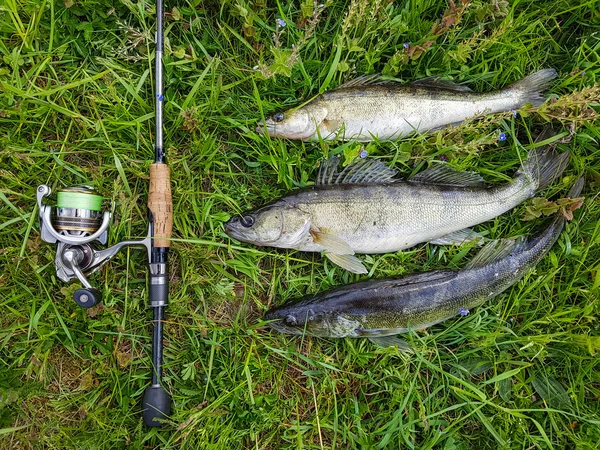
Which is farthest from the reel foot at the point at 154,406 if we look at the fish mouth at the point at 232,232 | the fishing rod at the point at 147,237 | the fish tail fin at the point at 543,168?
the fish tail fin at the point at 543,168

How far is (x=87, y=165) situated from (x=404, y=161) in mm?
2425

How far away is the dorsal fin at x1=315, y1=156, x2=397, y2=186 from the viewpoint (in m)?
3.35

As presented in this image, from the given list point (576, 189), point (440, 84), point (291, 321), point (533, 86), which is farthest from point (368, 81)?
point (291, 321)

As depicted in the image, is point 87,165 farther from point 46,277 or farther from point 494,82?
point 494,82

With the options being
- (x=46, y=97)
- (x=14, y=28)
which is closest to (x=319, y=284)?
(x=46, y=97)

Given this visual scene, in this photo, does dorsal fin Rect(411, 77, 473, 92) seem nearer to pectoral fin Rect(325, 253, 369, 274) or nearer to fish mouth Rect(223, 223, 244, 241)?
pectoral fin Rect(325, 253, 369, 274)

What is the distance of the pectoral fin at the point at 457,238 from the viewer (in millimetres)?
3398

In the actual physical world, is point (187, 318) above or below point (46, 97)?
below

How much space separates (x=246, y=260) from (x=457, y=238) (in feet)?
5.30

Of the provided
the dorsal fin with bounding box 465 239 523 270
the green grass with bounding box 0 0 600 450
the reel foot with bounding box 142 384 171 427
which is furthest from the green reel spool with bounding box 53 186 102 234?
the dorsal fin with bounding box 465 239 523 270

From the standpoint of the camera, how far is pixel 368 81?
345 centimetres

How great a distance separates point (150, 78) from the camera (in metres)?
3.38

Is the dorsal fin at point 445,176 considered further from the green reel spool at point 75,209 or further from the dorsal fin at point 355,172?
the green reel spool at point 75,209

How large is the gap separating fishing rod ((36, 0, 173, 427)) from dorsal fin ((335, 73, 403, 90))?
1377 millimetres
